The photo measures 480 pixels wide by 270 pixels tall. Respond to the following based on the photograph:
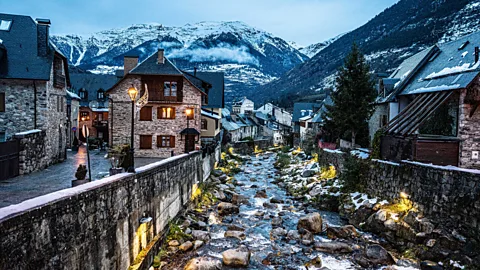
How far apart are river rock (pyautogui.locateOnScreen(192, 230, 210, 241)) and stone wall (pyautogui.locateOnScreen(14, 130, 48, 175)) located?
34.1ft

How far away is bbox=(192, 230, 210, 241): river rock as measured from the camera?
1739 cm

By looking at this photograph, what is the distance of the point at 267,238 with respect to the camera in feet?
61.3

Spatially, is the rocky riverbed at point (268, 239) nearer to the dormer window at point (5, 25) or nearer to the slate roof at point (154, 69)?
the slate roof at point (154, 69)

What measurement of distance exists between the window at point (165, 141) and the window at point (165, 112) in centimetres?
196

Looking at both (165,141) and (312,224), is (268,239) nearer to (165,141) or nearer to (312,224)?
(312,224)

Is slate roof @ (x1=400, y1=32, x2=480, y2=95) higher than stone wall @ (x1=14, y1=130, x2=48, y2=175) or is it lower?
higher

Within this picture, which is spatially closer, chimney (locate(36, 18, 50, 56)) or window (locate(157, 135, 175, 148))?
chimney (locate(36, 18, 50, 56))

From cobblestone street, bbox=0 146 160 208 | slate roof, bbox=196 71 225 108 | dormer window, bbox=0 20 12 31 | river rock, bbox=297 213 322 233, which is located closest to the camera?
cobblestone street, bbox=0 146 160 208

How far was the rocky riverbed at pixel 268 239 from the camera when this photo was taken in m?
14.9

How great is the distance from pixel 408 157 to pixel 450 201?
18.3ft

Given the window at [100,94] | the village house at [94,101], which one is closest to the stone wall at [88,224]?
the village house at [94,101]

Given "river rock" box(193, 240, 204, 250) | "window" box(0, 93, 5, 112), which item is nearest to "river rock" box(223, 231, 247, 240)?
"river rock" box(193, 240, 204, 250)

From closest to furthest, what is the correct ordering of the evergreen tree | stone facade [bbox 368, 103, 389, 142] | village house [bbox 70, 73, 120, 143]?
1. the evergreen tree
2. stone facade [bbox 368, 103, 389, 142]
3. village house [bbox 70, 73, 120, 143]

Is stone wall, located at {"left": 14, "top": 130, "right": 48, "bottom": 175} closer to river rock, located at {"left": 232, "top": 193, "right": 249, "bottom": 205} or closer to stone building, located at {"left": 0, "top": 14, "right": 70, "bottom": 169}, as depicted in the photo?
stone building, located at {"left": 0, "top": 14, "right": 70, "bottom": 169}
